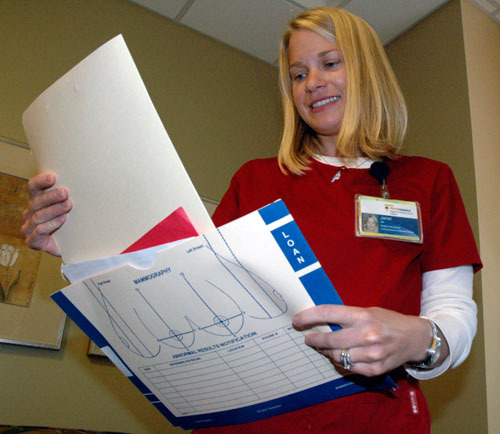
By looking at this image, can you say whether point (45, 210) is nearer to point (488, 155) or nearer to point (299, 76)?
A: point (299, 76)

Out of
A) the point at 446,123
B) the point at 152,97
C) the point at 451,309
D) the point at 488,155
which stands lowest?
the point at 488,155

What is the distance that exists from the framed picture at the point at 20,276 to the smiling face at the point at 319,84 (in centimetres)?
152

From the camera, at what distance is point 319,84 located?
116 centimetres

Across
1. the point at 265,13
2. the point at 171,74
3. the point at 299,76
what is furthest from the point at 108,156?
the point at 265,13

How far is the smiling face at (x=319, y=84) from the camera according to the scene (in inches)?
45.8

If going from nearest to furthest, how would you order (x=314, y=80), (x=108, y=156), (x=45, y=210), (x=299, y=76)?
(x=108, y=156) → (x=45, y=210) → (x=314, y=80) → (x=299, y=76)

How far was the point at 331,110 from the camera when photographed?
3.80 ft

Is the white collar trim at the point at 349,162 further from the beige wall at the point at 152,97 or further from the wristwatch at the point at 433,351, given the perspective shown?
the beige wall at the point at 152,97

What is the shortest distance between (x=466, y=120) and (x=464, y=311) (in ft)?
5.92

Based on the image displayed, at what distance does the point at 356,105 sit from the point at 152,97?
193 cm

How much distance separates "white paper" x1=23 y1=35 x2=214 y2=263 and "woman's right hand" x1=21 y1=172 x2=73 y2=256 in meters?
0.02

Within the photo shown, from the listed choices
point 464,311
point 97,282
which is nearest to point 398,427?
point 464,311

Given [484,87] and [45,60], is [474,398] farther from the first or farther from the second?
[45,60]

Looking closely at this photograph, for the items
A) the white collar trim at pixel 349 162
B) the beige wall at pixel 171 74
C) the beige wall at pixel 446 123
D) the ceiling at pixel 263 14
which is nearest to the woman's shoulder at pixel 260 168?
the white collar trim at pixel 349 162
